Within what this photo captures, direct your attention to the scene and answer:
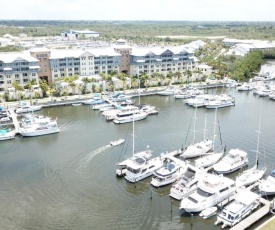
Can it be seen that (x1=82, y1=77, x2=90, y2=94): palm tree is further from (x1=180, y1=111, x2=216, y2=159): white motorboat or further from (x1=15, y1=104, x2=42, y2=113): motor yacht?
(x1=180, y1=111, x2=216, y2=159): white motorboat

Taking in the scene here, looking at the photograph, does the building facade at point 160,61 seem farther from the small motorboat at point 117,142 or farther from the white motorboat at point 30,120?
the small motorboat at point 117,142

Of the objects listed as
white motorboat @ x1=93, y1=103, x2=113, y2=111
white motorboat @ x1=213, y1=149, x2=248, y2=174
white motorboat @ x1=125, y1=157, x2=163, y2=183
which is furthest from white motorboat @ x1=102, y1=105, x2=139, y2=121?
white motorboat @ x1=213, y1=149, x2=248, y2=174

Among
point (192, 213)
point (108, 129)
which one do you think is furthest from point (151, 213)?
point (108, 129)

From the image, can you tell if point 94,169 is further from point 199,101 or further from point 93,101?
point 199,101

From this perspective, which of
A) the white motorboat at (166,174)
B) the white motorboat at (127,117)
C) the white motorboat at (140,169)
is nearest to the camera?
the white motorboat at (166,174)

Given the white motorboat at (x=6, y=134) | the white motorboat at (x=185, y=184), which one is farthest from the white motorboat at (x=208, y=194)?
the white motorboat at (x=6, y=134)

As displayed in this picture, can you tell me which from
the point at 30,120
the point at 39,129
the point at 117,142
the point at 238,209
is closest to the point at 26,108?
the point at 30,120
